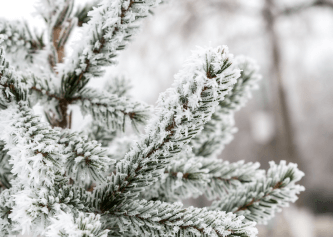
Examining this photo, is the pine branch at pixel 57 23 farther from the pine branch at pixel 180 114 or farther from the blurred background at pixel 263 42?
the blurred background at pixel 263 42

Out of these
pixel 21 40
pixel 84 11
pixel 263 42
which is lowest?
pixel 21 40

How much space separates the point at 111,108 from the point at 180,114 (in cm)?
30

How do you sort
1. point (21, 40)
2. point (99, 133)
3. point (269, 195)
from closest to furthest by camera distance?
point (269, 195) < point (21, 40) < point (99, 133)

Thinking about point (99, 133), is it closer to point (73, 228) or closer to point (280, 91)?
point (73, 228)

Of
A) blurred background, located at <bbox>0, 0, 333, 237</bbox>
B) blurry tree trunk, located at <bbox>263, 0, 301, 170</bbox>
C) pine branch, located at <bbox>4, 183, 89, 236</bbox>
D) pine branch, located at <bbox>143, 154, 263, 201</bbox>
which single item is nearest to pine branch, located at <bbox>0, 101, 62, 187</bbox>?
pine branch, located at <bbox>4, 183, 89, 236</bbox>

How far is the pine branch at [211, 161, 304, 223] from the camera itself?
665 mm

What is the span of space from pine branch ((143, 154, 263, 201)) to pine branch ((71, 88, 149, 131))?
0.55 feet

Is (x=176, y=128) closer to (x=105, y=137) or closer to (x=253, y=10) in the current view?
(x=105, y=137)

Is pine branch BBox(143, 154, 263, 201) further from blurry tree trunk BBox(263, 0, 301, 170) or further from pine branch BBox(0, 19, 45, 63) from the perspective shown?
blurry tree trunk BBox(263, 0, 301, 170)

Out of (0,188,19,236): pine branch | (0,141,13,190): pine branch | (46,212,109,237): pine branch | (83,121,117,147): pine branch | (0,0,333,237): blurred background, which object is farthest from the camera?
(0,0,333,237): blurred background

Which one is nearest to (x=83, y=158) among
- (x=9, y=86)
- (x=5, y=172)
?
(x=9, y=86)

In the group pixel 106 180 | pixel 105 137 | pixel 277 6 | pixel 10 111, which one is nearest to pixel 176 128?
pixel 106 180

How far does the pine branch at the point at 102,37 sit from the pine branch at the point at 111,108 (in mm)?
51

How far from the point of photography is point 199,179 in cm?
70
